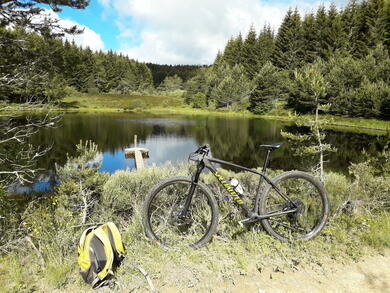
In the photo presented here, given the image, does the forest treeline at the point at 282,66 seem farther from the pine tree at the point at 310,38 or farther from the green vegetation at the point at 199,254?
the green vegetation at the point at 199,254

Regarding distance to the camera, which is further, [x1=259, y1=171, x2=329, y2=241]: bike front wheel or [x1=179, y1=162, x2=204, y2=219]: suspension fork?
[x1=259, y1=171, x2=329, y2=241]: bike front wheel

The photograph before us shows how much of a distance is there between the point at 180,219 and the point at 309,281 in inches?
61.8

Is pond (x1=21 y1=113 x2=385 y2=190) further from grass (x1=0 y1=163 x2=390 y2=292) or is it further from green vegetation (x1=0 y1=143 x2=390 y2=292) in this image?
grass (x1=0 y1=163 x2=390 y2=292)

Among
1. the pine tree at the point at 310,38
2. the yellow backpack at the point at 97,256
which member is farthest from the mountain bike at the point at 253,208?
the pine tree at the point at 310,38

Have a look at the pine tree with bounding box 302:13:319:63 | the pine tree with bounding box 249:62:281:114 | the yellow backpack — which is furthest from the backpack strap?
the pine tree with bounding box 302:13:319:63

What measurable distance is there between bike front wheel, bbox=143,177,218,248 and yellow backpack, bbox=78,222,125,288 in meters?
0.55

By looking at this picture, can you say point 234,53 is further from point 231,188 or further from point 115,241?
point 115,241

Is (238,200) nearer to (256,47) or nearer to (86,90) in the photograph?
(256,47)

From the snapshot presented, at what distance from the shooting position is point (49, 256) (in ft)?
8.55

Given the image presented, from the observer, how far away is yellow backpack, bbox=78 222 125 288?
2189 mm

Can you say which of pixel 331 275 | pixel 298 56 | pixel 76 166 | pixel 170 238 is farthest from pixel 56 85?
pixel 298 56

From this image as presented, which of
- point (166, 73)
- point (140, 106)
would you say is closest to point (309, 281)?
point (140, 106)

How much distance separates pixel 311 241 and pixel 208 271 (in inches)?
57.9

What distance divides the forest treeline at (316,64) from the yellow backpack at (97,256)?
1510 inches
